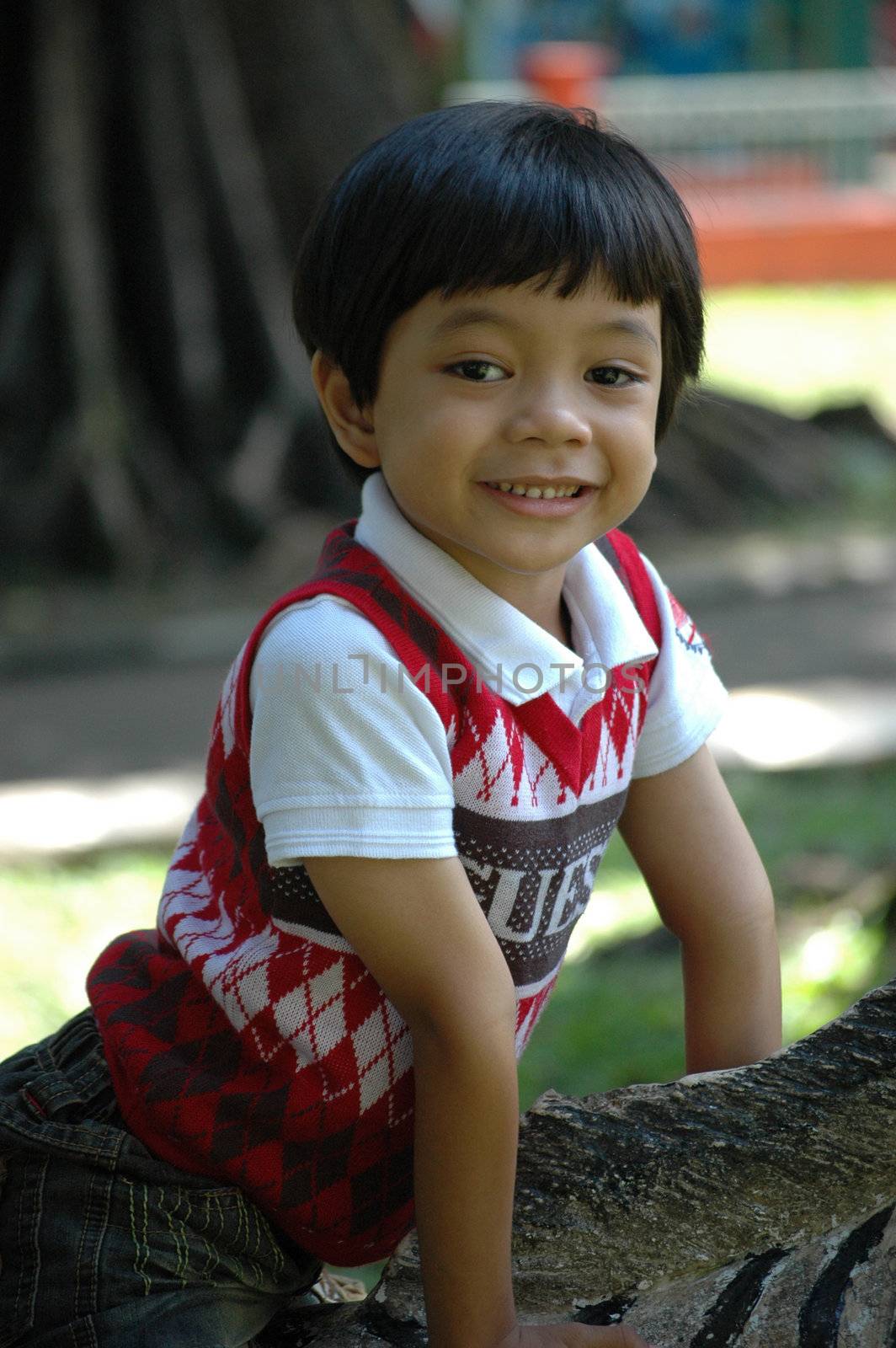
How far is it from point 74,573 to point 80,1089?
5470 millimetres

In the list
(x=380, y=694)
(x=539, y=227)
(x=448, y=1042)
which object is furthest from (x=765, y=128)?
(x=448, y=1042)

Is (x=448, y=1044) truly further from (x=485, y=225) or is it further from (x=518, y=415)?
(x=485, y=225)

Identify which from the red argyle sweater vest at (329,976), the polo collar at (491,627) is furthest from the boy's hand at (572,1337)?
the polo collar at (491,627)

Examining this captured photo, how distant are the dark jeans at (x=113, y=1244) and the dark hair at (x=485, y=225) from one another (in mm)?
698

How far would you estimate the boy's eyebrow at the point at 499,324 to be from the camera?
1.38 metres

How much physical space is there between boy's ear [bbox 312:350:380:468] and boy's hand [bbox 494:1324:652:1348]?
29.9 inches

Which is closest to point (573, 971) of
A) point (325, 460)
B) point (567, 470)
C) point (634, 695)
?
point (634, 695)

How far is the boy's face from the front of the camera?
4.53 ft

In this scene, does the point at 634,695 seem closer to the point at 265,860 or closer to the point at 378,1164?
the point at 265,860

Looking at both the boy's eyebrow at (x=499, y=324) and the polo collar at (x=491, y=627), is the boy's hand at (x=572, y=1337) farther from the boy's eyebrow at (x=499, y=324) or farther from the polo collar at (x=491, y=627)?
the boy's eyebrow at (x=499, y=324)

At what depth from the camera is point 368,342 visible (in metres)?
1.45

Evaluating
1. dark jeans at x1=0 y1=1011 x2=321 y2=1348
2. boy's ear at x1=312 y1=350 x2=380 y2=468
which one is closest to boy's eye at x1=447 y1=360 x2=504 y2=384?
boy's ear at x1=312 y1=350 x2=380 y2=468

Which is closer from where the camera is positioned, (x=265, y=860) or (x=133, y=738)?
(x=265, y=860)

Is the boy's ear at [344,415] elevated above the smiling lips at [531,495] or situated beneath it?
elevated above
